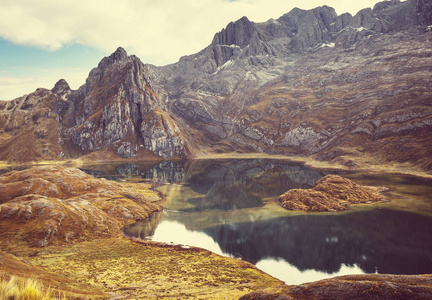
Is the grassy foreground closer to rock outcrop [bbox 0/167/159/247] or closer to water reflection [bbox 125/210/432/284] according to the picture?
water reflection [bbox 125/210/432/284]

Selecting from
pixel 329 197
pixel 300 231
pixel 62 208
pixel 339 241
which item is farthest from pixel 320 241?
pixel 62 208

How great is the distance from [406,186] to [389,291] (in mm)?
126720

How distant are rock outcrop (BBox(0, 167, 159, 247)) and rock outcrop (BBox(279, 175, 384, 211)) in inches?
2067

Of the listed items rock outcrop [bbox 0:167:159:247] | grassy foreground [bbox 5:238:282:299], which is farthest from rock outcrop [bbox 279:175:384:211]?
rock outcrop [bbox 0:167:159:247]

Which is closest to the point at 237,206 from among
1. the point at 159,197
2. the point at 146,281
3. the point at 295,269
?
the point at 159,197

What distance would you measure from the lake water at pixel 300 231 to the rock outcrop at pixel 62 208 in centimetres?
742

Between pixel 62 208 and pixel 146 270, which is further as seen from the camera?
pixel 62 208

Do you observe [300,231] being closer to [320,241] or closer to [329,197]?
[320,241]

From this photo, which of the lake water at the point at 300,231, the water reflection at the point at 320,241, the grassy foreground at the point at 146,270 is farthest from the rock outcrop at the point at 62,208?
the water reflection at the point at 320,241

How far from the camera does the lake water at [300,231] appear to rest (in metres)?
52.2

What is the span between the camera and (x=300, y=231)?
7125cm

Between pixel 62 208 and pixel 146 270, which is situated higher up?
pixel 62 208

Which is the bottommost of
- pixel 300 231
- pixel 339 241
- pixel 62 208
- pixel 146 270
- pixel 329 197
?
pixel 339 241

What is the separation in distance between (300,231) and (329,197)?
34.9m
